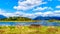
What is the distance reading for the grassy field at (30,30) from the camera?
2.65 metres

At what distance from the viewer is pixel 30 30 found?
8.79 ft

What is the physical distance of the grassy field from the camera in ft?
8.71

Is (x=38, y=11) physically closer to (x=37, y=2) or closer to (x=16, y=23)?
(x=37, y=2)

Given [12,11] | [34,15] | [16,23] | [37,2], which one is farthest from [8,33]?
[37,2]

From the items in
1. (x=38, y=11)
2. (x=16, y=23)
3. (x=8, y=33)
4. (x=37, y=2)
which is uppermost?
(x=37, y=2)

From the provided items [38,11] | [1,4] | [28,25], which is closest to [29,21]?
[28,25]

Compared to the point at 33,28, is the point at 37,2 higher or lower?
higher

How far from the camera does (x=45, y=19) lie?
2662 mm

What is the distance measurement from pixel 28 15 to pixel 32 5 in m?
0.19

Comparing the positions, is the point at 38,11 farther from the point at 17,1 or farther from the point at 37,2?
the point at 17,1

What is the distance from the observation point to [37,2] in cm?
268


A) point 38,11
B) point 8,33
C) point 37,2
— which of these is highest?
point 37,2

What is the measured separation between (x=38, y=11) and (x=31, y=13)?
13cm

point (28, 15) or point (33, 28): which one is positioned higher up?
point (28, 15)
